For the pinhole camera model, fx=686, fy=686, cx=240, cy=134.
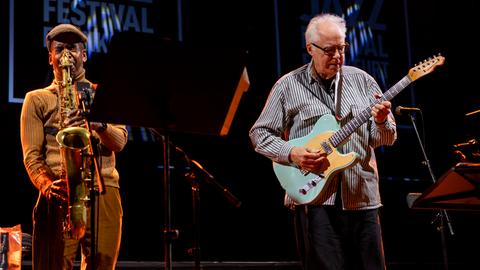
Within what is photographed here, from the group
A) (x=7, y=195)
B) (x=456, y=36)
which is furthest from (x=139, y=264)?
(x=456, y=36)

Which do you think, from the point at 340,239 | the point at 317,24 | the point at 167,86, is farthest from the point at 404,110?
the point at 167,86

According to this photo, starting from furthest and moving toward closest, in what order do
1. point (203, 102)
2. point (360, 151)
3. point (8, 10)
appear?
point (8, 10) → point (360, 151) → point (203, 102)

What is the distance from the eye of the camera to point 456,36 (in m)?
7.76

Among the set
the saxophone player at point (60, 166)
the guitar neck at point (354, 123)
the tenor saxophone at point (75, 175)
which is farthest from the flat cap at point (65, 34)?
the guitar neck at point (354, 123)

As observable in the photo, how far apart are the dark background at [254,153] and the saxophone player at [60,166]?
1.85m

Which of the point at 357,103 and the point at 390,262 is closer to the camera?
the point at 357,103

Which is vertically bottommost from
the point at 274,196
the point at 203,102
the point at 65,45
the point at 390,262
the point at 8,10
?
the point at 390,262

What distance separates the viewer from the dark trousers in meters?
3.47

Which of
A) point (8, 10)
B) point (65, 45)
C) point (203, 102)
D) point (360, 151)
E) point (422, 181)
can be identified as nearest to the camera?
point (203, 102)

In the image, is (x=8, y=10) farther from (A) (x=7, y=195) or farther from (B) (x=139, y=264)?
(B) (x=139, y=264)

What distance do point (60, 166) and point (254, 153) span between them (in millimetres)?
3090

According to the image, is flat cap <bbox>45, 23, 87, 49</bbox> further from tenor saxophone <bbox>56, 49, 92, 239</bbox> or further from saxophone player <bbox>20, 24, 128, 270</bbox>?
tenor saxophone <bbox>56, 49, 92, 239</bbox>

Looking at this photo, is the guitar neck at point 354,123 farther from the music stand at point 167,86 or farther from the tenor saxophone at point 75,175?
the tenor saxophone at point 75,175

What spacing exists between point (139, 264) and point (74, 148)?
2.19 m
